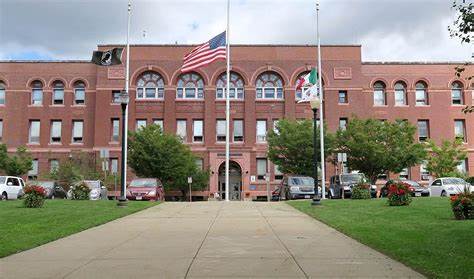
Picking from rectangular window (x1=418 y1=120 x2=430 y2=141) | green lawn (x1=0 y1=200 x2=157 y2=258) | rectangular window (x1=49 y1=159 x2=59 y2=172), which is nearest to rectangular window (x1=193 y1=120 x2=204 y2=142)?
rectangular window (x1=49 y1=159 x2=59 y2=172)

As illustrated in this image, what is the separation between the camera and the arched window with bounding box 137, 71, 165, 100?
53125 millimetres

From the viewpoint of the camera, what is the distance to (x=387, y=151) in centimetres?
4025

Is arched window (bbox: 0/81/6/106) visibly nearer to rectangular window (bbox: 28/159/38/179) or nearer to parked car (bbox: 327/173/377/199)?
rectangular window (bbox: 28/159/38/179)

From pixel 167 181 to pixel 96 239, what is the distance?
32.7 meters

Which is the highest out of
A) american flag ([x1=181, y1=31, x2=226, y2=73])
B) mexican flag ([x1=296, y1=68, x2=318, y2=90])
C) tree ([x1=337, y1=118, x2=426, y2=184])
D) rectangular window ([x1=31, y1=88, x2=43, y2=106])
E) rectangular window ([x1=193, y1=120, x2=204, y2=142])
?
rectangular window ([x1=31, y1=88, x2=43, y2=106])

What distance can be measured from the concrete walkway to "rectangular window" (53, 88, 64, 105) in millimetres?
42245

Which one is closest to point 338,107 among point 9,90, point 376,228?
point 9,90

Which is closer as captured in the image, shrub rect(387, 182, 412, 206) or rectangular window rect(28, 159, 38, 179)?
shrub rect(387, 182, 412, 206)

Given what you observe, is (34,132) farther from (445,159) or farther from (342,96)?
(445,159)

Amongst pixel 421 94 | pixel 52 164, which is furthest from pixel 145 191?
pixel 421 94

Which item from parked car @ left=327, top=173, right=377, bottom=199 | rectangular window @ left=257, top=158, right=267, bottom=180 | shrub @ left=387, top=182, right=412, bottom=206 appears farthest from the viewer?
rectangular window @ left=257, top=158, right=267, bottom=180

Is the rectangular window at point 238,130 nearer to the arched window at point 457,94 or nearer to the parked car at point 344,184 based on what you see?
the parked car at point 344,184

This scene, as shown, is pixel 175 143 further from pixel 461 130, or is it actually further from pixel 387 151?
pixel 461 130

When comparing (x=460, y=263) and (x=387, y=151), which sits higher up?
(x=387, y=151)
